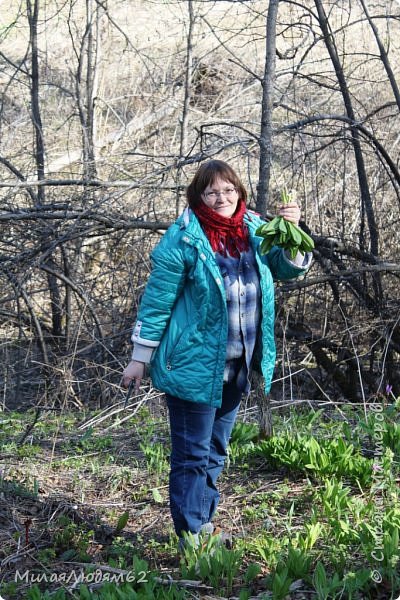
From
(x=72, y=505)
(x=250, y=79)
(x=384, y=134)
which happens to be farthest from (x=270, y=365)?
(x=250, y=79)

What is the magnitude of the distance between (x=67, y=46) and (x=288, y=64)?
14.4ft

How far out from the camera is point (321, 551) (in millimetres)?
3535

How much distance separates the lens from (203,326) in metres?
3.54

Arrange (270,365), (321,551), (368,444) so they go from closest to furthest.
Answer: (321,551)
(270,365)
(368,444)

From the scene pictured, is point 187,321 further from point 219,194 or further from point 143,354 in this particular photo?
point 219,194

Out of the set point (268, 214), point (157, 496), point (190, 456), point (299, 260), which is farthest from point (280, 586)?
point (268, 214)

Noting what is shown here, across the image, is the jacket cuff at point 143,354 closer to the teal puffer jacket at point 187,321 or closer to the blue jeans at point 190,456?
the teal puffer jacket at point 187,321

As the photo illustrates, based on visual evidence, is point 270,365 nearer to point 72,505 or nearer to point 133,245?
point 72,505

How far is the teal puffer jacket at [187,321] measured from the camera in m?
3.52

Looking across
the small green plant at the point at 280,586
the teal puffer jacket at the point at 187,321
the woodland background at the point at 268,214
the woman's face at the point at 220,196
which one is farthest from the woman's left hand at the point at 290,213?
the woodland background at the point at 268,214

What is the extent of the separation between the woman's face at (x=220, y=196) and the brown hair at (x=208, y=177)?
0.7 inches

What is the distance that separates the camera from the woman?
11.6 feet

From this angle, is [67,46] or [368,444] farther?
[67,46]

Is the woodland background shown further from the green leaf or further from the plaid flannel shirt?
the plaid flannel shirt
